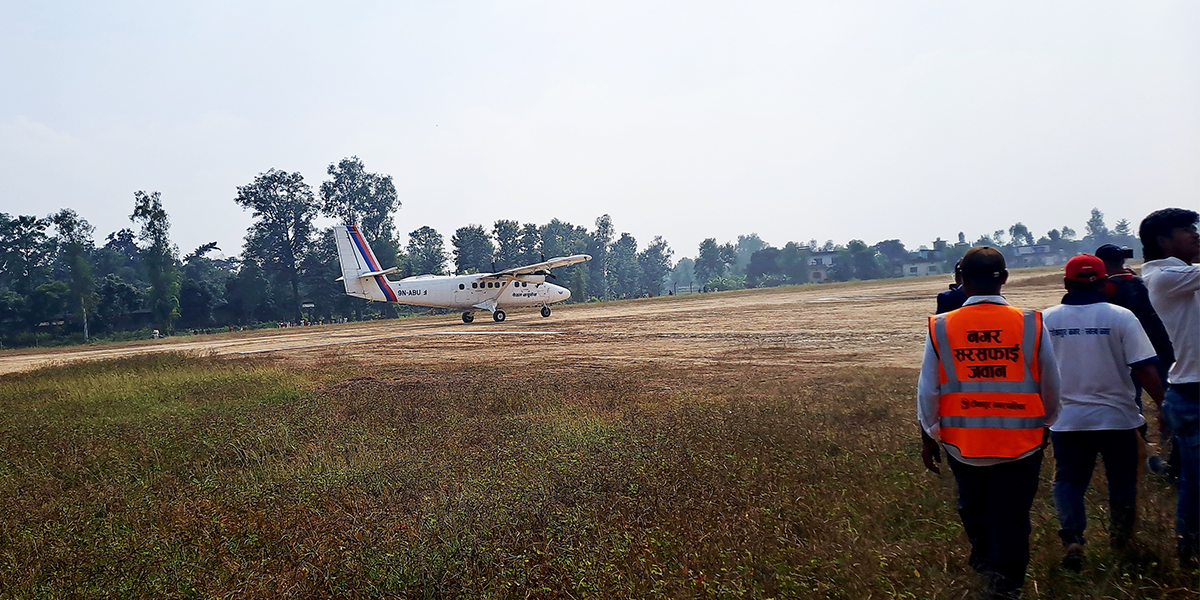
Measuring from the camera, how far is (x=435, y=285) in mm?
33531

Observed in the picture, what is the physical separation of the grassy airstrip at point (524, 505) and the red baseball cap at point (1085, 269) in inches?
63.4

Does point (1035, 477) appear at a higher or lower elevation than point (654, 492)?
higher

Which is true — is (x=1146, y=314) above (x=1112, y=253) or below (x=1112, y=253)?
below

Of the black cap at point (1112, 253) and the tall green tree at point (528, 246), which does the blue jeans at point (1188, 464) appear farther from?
the tall green tree at point (528, 246)

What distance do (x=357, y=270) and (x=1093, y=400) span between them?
1300 inches

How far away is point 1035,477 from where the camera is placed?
3.43 metres

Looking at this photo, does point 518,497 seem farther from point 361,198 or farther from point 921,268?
point 921,268

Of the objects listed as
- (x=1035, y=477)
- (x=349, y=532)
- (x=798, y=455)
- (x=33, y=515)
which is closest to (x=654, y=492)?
(x=798, y=455)

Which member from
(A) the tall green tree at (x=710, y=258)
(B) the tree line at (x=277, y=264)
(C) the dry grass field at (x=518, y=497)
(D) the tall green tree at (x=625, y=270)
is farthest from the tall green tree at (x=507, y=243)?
(C) the dry grass field at (x=518, y=497)

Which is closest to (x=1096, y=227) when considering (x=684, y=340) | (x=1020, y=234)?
(x=1020, y=234)

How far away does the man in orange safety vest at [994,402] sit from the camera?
3.41 meters

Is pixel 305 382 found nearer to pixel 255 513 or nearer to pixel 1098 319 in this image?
pixel 255 513

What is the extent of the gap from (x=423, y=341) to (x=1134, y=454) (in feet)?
80.0

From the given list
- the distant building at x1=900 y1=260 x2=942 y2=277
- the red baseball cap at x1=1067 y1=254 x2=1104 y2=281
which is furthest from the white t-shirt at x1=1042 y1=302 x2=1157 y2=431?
the distant building at x1=900 y1=260 x2=942 y2=277
